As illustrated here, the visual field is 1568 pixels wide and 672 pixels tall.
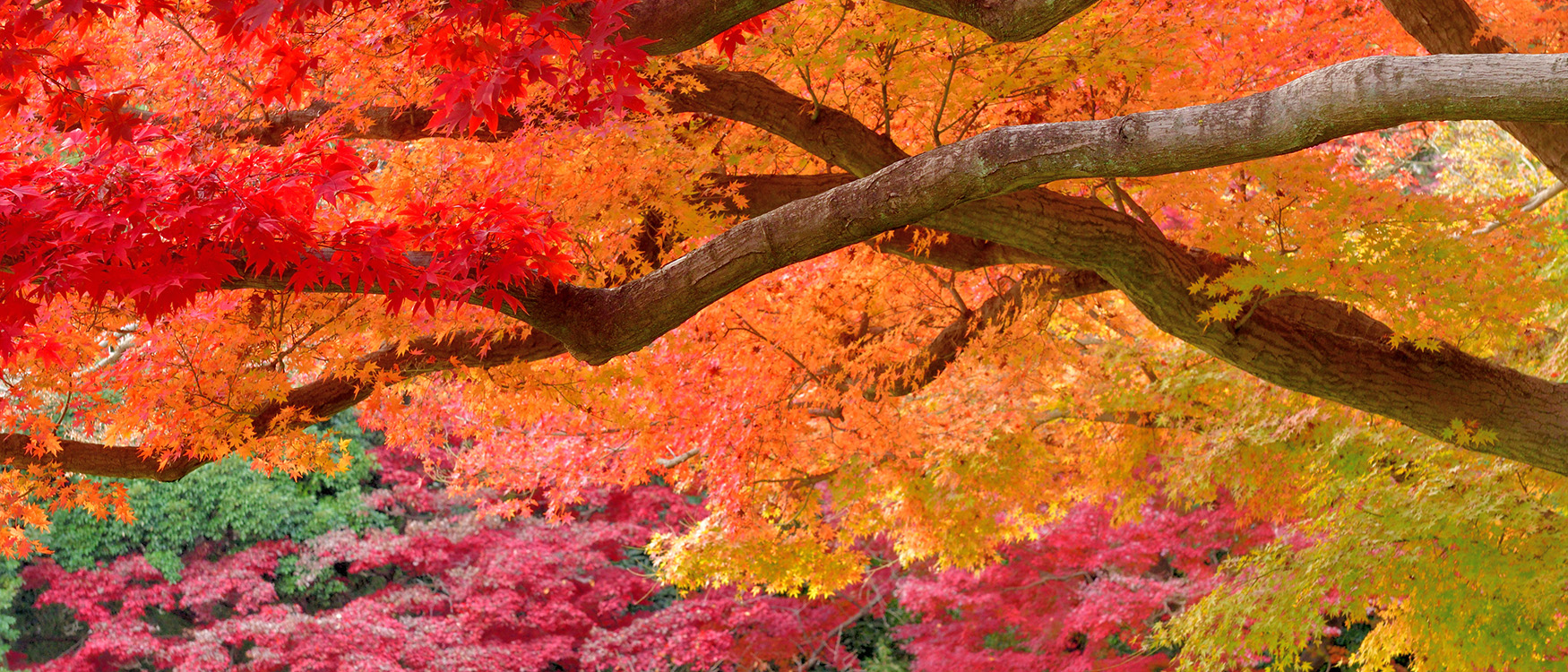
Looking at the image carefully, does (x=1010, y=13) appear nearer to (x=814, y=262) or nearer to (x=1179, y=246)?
(x=1179, y=246)

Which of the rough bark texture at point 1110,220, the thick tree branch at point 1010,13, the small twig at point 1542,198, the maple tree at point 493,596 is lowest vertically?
the maple tree at point 493,596

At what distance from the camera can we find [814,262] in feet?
19.1

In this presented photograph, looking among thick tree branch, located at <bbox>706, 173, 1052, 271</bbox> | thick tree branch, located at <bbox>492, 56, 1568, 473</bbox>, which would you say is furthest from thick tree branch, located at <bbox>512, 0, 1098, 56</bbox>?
thick tree branch, located at <bbox>706, 173, 1052, 271</bbox>

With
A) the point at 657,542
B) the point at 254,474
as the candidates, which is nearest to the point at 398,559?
the point at 254,474

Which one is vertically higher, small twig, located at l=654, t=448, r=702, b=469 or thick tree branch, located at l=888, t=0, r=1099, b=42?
thick tree branch, located at l=888, t=0, r=1099, b=42

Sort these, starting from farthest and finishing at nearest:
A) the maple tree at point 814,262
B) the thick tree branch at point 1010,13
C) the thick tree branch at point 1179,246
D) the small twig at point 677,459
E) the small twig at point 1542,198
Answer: the small twig at point 677,459, the small twig at point 1542,198, the maple tree at point 814,262, the thick tree branch at point 1010,13, the thick tree branch at point 1179,246

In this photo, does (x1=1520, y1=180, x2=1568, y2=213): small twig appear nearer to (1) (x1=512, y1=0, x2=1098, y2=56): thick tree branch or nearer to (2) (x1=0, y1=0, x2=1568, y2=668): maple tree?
(2) (x1=0, y1=0, x2=1568, y2=668): maple tree

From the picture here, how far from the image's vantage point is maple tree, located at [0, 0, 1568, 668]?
2496mm

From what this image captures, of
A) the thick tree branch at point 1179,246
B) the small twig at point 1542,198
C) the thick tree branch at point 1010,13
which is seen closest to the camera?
the thick tree branch at point 1179,246

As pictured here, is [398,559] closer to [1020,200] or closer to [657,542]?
[657,542]

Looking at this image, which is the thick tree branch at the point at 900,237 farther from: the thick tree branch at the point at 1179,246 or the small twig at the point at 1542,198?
the small twig at the point at 1542,198

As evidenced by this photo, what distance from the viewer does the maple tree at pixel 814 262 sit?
8.19 ft

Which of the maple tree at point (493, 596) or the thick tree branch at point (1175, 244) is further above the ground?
the thick tree branch at point (1175, 244)

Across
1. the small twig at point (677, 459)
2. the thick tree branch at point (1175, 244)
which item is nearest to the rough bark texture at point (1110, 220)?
the thick tree branch at point (1175, 244)
